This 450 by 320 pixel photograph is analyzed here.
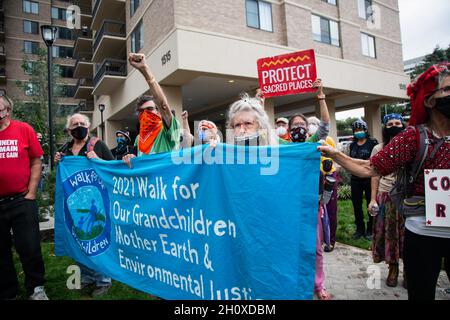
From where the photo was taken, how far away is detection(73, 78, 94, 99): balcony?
28016 millimetres

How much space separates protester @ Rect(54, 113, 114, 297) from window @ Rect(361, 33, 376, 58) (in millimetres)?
19414

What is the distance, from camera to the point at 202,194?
227cm

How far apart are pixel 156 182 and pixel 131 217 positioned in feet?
1.58

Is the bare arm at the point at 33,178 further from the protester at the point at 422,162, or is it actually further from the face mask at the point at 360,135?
the face mask at the point at 360,135

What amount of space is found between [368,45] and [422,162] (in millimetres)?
20872

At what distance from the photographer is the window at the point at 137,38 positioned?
16.0 meters

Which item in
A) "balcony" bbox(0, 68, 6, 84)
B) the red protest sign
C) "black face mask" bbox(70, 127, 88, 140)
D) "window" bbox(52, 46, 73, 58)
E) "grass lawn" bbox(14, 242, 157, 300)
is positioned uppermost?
"window" bbox(52, 46, 73, 58)

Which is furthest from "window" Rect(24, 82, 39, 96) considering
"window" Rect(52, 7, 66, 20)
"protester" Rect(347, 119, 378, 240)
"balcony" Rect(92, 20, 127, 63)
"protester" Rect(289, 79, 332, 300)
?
"window" Rect(52, 7, 66, 20)

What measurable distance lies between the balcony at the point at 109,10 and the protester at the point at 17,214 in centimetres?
1811

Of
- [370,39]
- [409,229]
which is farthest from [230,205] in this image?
[370,39]

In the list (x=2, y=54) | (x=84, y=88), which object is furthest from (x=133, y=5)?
(x=2, y=54)

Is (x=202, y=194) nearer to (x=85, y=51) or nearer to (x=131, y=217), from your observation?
(x=131, y=217)

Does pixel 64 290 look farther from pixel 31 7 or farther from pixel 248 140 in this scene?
pixel 31 7

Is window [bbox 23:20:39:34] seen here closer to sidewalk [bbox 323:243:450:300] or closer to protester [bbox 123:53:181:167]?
protester [bbox 123:53:181:167]
